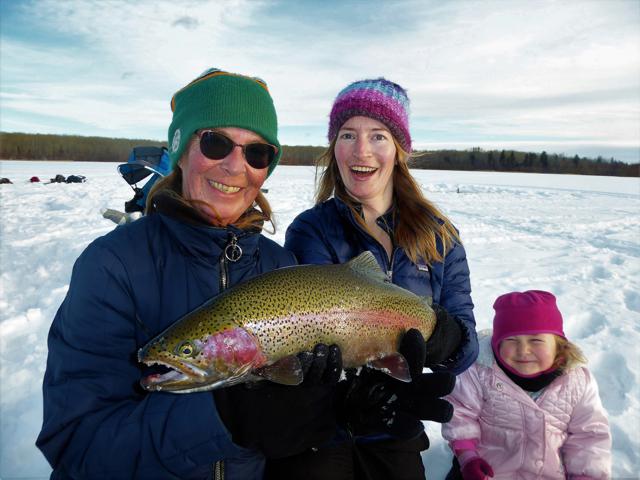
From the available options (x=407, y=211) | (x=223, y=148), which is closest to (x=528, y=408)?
(x=407, y=211)

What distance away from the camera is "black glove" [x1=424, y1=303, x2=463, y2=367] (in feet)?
8.14

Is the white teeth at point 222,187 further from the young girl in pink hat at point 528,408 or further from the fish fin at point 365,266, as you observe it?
the young girl in pink hat at point 528,408

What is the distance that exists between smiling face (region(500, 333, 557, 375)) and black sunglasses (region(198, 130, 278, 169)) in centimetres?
231

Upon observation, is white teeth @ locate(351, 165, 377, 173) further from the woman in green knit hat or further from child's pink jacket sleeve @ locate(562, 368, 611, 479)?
child's pink jacket sleeve @ locate(562, 368, 611, 479)

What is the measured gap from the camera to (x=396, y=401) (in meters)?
2.46

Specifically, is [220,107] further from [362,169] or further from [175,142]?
[362,169]

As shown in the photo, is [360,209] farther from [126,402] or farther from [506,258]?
[506,258]

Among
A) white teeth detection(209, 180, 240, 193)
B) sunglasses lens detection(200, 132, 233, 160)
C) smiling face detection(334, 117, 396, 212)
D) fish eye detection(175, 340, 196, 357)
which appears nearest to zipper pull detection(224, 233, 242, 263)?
white teeth detection(209, 180, 240, 193)

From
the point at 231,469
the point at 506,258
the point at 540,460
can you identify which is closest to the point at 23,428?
the point at 231,469

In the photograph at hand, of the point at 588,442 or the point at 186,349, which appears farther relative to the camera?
the point at 588,442

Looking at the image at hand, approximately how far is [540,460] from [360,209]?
2183mm

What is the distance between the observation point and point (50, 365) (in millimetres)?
1851

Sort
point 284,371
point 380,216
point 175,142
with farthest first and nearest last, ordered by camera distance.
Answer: point 380,216, point 175,142, point 284,371

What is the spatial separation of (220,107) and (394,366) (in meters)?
1.75
